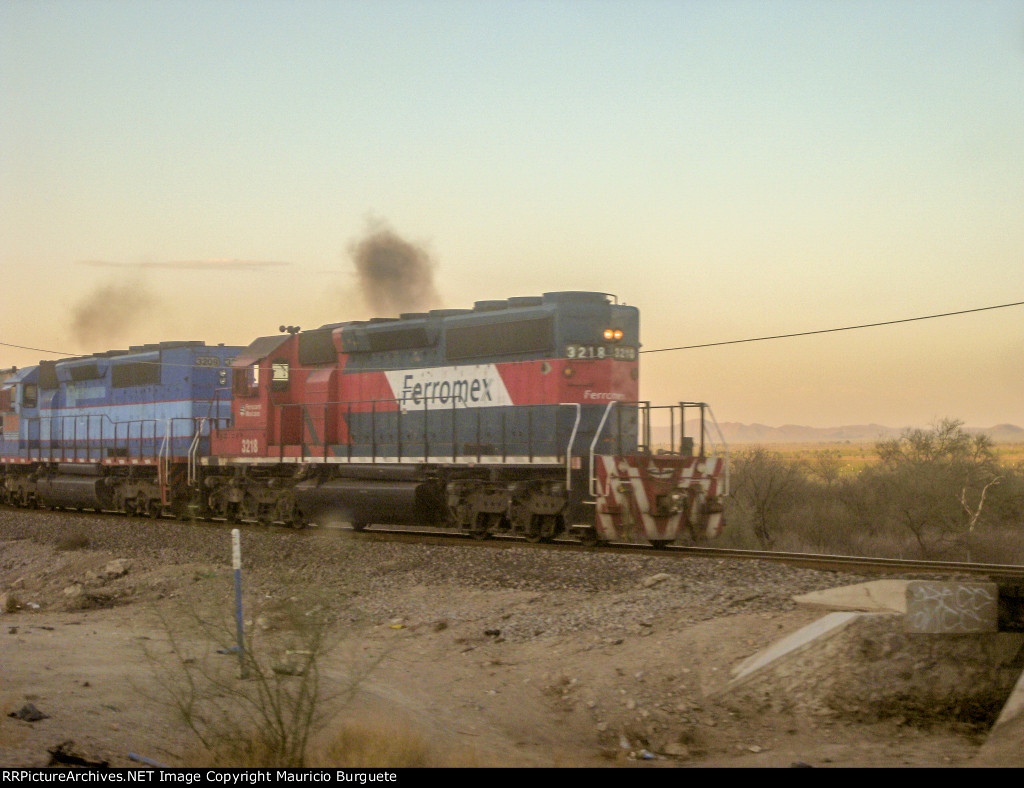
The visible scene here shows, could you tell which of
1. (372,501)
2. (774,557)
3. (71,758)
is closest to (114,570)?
(372,501)

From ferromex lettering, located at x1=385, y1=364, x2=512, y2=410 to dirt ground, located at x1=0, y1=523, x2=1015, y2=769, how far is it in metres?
4.55

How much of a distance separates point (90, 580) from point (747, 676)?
36.0 ft

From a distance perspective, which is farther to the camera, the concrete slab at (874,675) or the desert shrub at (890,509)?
the desert shrub at (890,509)

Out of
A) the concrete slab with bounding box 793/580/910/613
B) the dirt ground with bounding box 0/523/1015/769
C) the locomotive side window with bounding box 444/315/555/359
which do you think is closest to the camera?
the dirt ground with bounding box 0/523/1015/769

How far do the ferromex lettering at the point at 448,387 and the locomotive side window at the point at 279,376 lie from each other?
282 centimetres

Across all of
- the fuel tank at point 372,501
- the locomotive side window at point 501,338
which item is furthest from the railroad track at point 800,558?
the locomotive side window at point 501,338

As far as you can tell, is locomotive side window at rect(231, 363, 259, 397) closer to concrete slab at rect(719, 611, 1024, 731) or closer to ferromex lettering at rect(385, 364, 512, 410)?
ferromex lettering at rect(385, 364, 512, 410)

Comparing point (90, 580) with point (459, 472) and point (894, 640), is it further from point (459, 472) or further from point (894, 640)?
point (894, 640)

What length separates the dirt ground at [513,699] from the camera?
7.52m

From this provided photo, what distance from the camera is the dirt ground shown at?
24.7 ft

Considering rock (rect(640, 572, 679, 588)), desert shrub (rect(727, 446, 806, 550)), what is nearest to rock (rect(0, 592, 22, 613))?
rock (rect(640, 572, 679, 588))

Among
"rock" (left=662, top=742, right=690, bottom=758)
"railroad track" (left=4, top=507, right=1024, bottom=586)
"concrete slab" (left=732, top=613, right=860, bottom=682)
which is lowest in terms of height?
"rock" (left=662, top=742, right=690, bottom=758)

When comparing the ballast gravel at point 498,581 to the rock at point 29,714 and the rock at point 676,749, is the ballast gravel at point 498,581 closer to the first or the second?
the rock at point 676,749
